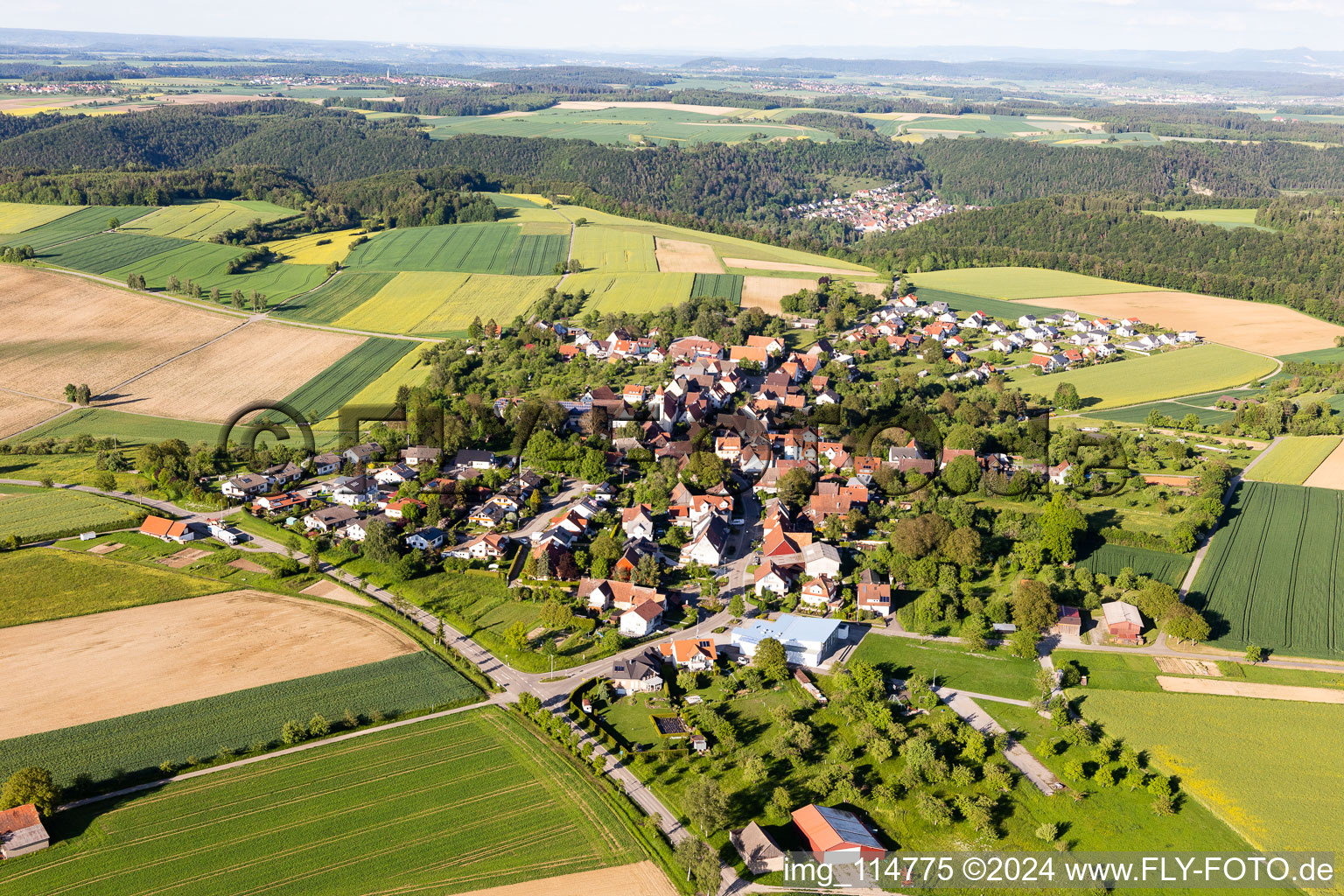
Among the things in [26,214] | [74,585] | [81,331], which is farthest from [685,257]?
[26,214]

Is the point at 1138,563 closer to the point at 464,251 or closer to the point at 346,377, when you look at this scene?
the point at 346,377

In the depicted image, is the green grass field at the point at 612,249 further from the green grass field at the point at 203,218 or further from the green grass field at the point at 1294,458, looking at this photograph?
the green grass field at the point at 1294,458

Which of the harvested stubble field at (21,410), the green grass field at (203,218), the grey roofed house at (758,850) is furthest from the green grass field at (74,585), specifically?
the green grass field at (203,218)

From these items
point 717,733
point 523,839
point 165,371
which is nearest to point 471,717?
point 523,839

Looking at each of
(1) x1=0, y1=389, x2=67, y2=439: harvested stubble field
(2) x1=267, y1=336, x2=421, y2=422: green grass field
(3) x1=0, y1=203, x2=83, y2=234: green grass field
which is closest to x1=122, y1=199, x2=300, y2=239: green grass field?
(3) x1=0, y1=203, x2=83, y2=234: green grass field

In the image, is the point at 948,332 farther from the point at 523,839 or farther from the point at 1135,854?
the point at 523,839

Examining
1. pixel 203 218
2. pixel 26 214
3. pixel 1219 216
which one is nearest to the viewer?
pixel 26 214
